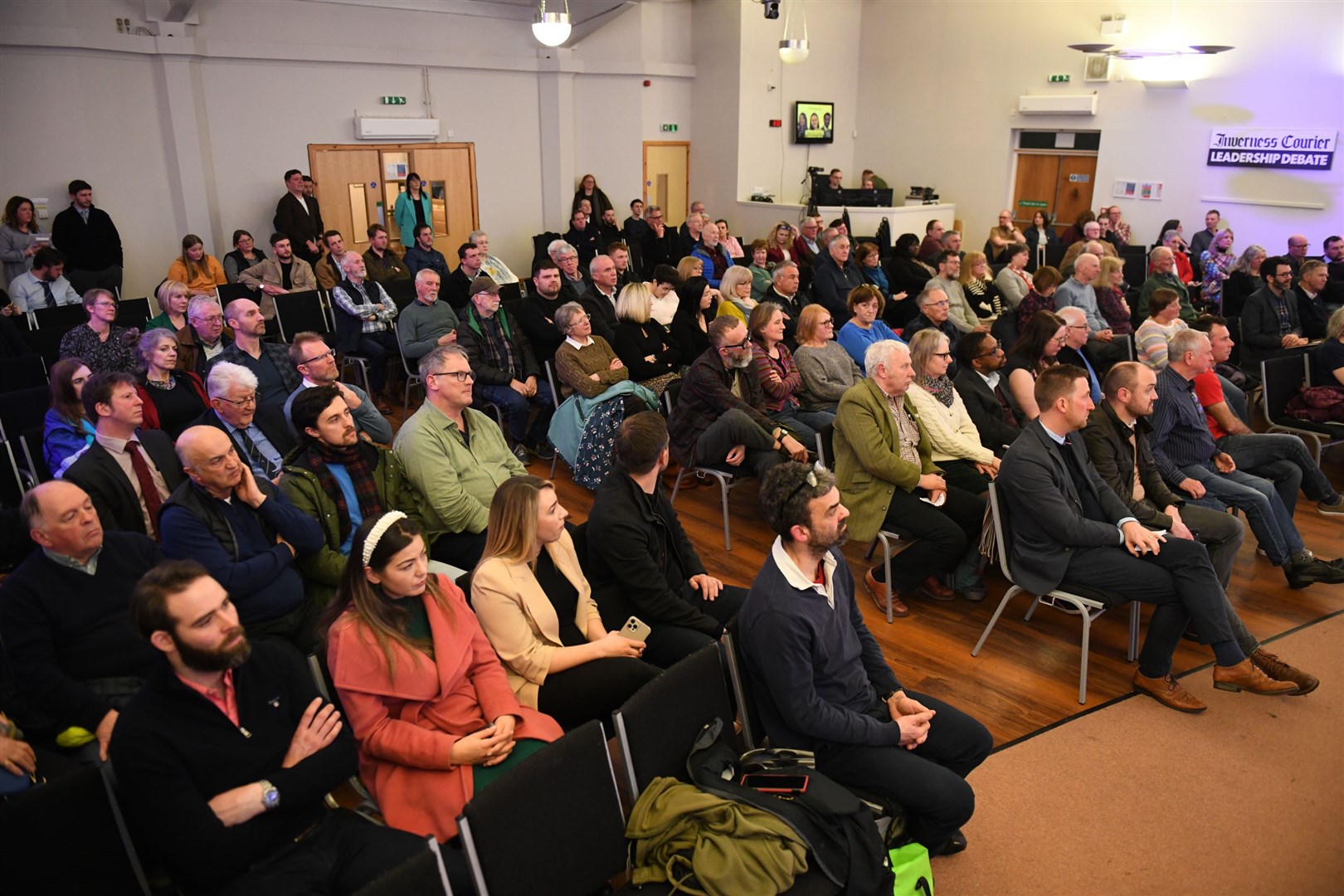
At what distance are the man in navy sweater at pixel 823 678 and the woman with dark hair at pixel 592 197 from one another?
412 inches

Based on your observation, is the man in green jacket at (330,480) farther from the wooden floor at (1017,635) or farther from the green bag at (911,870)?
the green bag at (911,870)

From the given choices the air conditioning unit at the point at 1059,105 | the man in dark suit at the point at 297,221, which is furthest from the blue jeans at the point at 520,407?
the air conditioning unit at the point at 1059,105

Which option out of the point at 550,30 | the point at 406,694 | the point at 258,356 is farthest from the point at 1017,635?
the point at 550,30

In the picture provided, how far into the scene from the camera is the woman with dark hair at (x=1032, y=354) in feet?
17.2

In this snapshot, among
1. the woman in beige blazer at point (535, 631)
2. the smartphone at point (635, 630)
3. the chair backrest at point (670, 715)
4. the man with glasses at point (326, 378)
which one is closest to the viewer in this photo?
the chair backrest at point (670, 715)

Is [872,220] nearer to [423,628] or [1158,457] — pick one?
[1158,457]

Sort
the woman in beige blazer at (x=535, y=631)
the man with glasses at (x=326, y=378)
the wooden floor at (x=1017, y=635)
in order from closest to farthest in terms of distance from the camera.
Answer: the woman in beige blazer at (x=535, y=631), the wooden floor at (x=1017, y=635), the man with glasses at (x=326, y=378)

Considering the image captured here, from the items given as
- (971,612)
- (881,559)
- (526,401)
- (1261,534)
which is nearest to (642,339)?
(526,401)

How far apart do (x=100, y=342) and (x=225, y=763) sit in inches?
159

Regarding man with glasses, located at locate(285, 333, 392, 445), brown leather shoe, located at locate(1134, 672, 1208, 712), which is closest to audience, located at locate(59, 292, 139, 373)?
man with glasses, located at locate(285, 333, 392, 445)

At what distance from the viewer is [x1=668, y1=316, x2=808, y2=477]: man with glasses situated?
16.0ft

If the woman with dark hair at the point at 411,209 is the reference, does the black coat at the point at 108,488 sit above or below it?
below

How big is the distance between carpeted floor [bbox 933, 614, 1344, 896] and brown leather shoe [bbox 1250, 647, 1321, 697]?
0.07 meters

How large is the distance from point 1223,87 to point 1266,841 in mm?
11124
